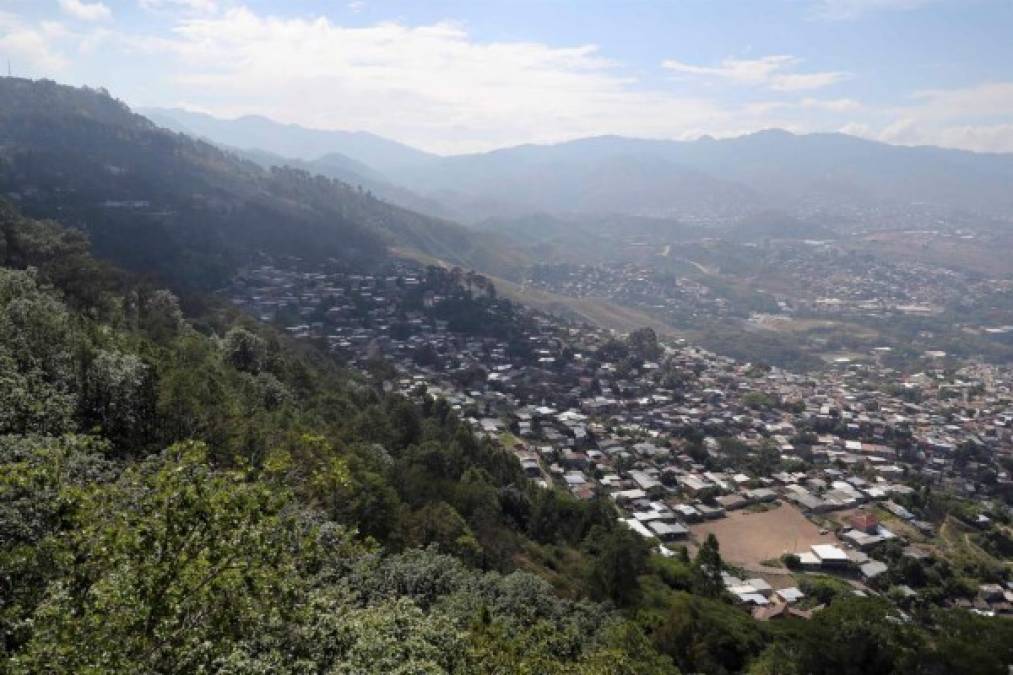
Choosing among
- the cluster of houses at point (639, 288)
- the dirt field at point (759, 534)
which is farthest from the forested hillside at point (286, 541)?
the cluster of houses at point (639, 288)

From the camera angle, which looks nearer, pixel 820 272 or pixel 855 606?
pixel 855 606

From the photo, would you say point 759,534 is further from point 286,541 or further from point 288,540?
point 286,541

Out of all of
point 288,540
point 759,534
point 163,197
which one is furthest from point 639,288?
point 288,540

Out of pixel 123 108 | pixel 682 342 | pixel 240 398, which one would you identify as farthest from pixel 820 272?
pixel 240 398

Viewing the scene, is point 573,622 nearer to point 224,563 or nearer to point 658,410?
point 224,563

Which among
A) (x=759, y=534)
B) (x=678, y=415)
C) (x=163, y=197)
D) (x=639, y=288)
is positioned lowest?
(x=678, y=415)

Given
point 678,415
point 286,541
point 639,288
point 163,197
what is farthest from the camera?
point 639,288
